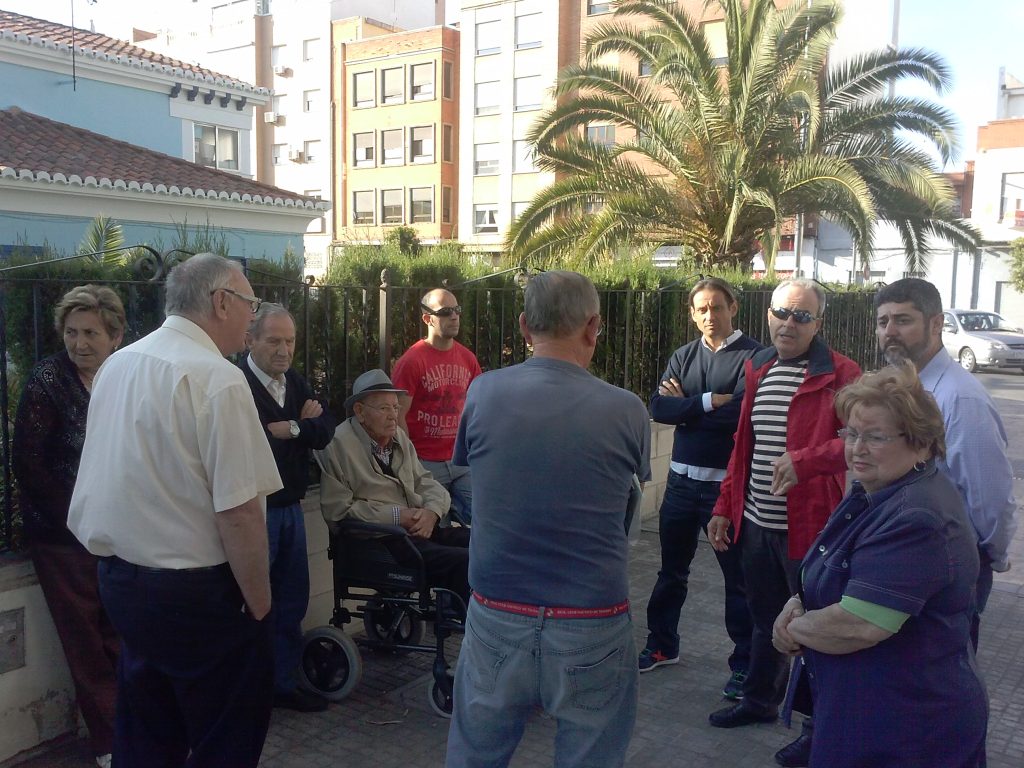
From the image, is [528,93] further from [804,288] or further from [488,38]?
[804,288]

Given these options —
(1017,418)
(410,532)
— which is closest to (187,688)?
(410,532)

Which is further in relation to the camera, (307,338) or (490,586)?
(307,338)

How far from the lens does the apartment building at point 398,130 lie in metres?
45.6

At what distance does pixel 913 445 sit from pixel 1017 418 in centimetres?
1509

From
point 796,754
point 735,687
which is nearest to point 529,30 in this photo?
point 735,687

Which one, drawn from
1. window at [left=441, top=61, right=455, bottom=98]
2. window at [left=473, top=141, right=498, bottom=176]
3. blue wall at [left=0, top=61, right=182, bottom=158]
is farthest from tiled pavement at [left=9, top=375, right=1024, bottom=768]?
window at [left=441, top=61, right=455, bottom=98]

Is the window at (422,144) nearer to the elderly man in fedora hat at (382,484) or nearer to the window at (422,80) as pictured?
the window at (422,80)

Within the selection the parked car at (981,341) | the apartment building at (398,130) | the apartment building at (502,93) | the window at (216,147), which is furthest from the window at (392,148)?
the parked car at (981,341)

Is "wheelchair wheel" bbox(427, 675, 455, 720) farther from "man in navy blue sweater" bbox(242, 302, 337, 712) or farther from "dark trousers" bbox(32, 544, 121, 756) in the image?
"dark trousers" bbox(32, 544, 121, 756)

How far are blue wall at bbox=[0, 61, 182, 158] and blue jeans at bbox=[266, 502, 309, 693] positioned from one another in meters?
19.6

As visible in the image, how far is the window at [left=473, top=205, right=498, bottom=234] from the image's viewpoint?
45.0 meters

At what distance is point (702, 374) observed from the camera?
183 inches

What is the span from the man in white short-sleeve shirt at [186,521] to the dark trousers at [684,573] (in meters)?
2.35

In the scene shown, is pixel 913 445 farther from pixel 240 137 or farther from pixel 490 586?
pixel 240 137
